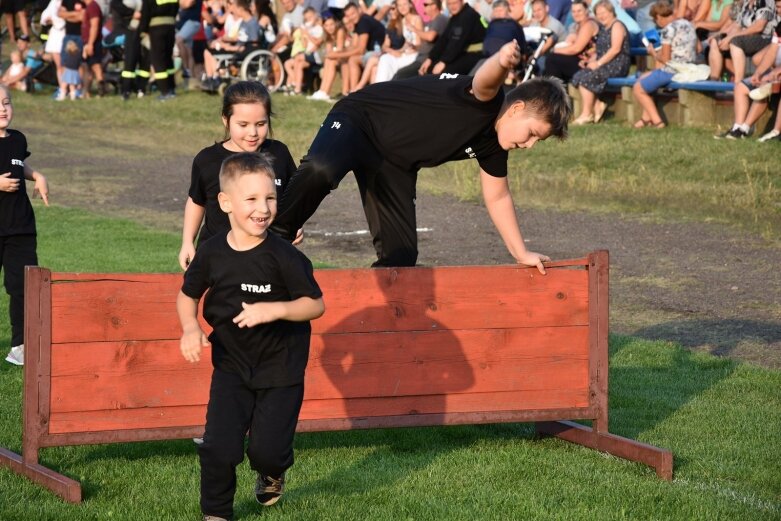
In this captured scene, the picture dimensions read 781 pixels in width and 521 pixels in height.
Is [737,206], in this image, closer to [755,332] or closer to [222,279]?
[755,332]

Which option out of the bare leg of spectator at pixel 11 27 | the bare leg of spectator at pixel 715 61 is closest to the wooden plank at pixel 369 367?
the bare leg of spectator at pixel 715 61

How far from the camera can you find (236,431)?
4.99 metres

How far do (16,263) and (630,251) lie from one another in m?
6.11

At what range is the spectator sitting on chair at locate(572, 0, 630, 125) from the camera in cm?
1784

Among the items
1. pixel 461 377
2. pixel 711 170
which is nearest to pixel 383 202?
pixel 461 377

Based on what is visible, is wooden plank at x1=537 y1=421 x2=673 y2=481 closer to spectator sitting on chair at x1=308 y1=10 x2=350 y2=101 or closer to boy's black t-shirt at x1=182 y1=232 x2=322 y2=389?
boy's black t-shirt at x1=182 y1=232 x2=322 y2=389

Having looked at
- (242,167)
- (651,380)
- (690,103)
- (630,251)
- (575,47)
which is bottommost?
(630,251)

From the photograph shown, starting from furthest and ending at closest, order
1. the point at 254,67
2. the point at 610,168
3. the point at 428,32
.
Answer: the point at 254,67, the point at 428,32, the point at 610,168

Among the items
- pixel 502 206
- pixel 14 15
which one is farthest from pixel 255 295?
pixel 14 15

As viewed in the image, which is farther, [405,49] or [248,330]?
[405,49]

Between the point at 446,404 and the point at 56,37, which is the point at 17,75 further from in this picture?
the point at 446,404

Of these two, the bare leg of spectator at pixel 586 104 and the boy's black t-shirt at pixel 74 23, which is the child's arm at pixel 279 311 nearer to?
the bare leg of spectator at pixel 586 104

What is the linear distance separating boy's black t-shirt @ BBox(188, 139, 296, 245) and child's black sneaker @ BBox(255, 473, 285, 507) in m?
1.65

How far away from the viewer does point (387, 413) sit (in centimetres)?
606
